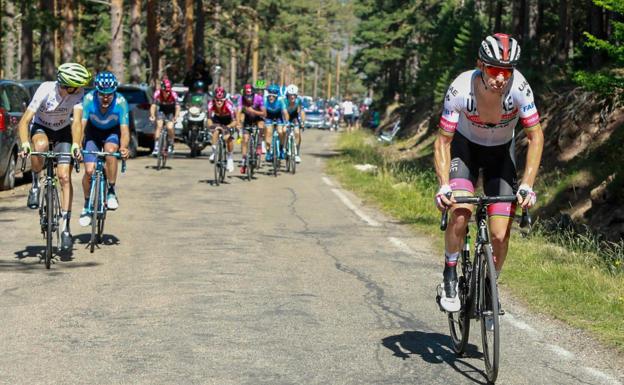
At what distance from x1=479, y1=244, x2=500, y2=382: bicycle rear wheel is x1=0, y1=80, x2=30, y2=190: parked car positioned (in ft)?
41.9

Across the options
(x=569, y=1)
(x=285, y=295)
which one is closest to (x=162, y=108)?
(x=569, y=1)

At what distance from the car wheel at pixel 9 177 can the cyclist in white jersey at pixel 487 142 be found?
1288cm

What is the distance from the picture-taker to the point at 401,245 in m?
13.8

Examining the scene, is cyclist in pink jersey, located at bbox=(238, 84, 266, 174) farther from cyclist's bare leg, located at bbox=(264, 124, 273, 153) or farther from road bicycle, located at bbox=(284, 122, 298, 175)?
road bicycle, located at bbox=(284, 122, 298, 175)

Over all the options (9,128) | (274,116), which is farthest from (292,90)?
(9,128)

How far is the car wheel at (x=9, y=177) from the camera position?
1884 cm

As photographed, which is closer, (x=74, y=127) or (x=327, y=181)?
(x=74, y=127)

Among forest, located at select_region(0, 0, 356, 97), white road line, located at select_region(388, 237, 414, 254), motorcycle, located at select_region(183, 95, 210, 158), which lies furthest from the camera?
forest, located at select_region(0, 0, 356, 97)

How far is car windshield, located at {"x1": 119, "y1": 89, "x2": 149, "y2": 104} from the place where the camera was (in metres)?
30.5

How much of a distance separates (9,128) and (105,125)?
6667 millimetres

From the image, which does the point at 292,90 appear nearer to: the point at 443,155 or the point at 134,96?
the point at 134,96

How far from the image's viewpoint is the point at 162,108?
84.5ft

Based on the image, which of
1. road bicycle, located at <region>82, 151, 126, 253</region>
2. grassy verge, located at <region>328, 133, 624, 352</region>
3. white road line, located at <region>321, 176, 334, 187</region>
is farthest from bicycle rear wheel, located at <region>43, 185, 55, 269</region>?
white road line, located at <region>321, 176, 334, 187</region>

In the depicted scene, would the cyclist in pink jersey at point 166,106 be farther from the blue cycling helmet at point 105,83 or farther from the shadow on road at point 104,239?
the blue cycling helmet at point 105,83
